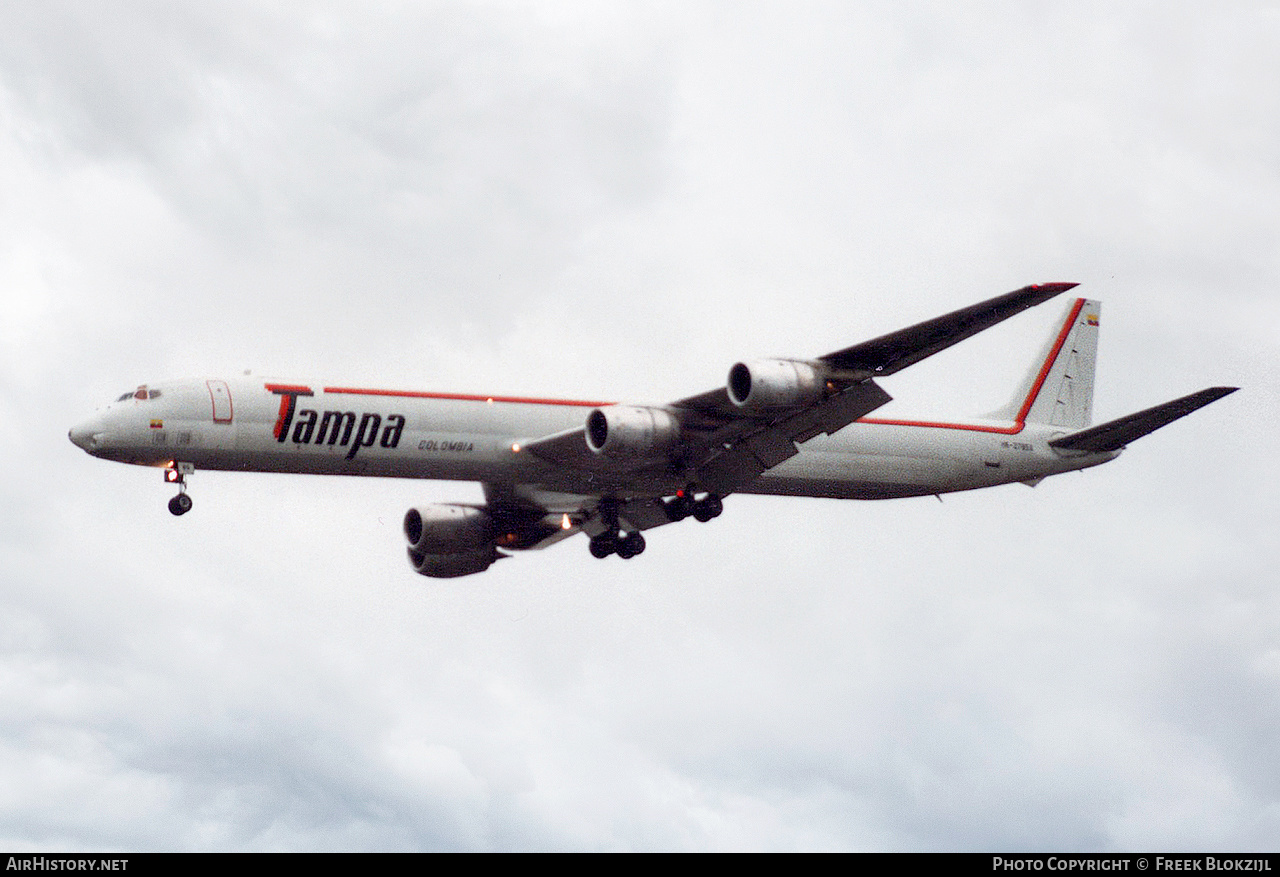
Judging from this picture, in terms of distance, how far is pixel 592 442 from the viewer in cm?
4572

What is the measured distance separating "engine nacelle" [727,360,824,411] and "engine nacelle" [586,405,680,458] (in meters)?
2.30

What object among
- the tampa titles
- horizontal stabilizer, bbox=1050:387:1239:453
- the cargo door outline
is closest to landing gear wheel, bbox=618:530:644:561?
the tampa titles

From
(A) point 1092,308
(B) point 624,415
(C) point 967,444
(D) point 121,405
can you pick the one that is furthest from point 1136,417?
(D) point 121,405

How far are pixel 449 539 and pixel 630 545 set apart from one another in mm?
5859

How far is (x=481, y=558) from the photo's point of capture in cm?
5412

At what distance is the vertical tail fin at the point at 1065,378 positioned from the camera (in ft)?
188

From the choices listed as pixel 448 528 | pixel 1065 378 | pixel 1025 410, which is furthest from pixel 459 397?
pixel 1065 378

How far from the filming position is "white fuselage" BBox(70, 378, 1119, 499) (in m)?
44.1

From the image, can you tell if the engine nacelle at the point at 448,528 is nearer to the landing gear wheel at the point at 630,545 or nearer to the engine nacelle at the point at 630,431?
the landing gear wheel at the point at 630,545

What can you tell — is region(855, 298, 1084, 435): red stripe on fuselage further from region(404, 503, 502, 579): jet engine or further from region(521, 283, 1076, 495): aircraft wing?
region(404, 503, 502, 579): jet engine

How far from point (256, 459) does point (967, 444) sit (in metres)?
23.1

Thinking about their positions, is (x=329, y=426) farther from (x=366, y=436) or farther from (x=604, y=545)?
(x=604, y=545)

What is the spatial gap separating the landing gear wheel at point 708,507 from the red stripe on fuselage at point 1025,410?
512 cm
